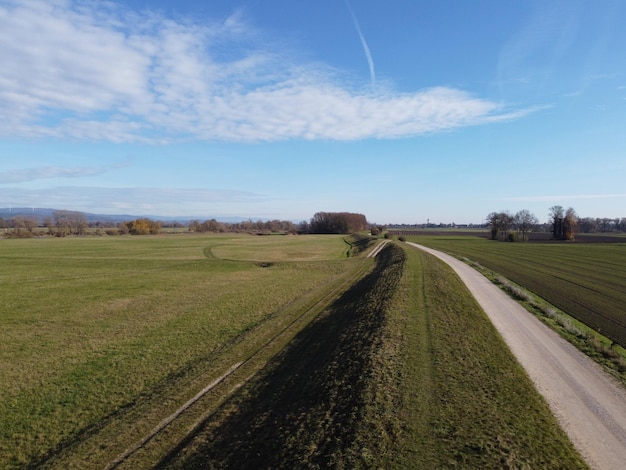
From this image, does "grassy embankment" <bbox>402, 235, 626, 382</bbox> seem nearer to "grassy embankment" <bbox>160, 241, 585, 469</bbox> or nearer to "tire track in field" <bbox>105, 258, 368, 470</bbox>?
"grassy embankment" <bbox>160, 241, 585, 469</bbox>

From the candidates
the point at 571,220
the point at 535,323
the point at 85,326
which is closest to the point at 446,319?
the point at 535,323

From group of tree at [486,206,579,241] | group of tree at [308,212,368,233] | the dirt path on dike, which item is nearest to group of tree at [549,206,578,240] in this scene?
group of tree at [486,206,579,241]

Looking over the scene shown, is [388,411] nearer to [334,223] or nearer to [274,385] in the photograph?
[274,385]

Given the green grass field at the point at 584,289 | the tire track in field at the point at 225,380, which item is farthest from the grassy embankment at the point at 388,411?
the green grass field at the point at 584,289

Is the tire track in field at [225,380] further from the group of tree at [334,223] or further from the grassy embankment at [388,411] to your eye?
the group of tree at [334,223]

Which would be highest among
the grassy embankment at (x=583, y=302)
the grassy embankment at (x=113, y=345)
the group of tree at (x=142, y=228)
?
the group of tree at (x=142, y=228)

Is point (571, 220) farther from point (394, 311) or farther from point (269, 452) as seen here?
point (269, 452)
